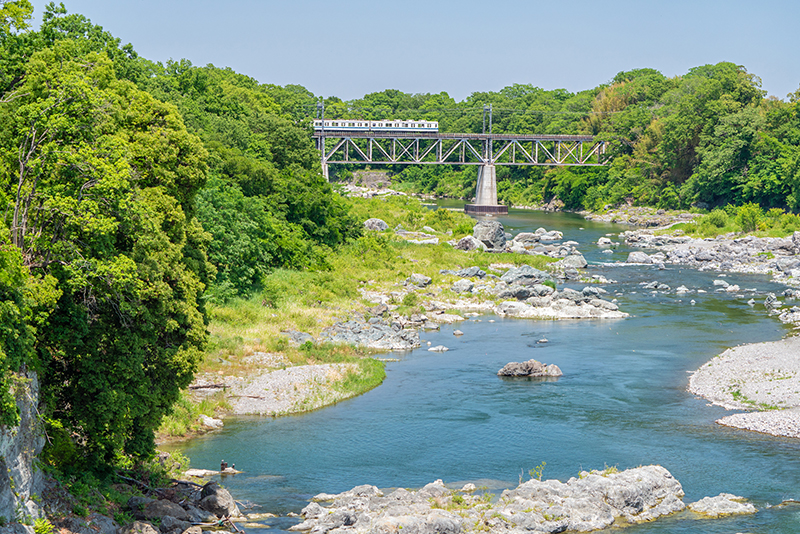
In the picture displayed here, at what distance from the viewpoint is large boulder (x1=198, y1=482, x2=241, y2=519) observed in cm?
2497

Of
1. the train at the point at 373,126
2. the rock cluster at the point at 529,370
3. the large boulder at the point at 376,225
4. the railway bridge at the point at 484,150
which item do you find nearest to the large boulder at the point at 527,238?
the large boulder at the point at 376,225

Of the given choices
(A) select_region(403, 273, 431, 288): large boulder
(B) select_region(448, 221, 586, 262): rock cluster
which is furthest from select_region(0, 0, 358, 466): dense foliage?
(B) select_region(448, 221, 586, 262): rock cluster

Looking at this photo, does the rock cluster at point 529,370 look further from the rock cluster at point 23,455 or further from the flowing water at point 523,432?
the rock cluster at point 23,455

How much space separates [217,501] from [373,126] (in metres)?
118

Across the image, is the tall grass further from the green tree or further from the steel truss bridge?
the green tree

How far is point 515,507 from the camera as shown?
25562 millimetres

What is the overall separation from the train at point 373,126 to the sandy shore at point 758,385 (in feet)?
322

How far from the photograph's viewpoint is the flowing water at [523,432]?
29078 millimetres

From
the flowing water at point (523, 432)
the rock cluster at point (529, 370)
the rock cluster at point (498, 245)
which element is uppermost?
the rock cluster at point (498, 245)

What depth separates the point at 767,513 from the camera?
26.2 m

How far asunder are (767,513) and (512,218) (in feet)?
339

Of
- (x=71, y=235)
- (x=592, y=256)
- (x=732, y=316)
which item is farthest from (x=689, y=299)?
(x=71, y=235)

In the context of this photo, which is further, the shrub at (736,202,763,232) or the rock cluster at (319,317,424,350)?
the shrub at (736,202,763,232)

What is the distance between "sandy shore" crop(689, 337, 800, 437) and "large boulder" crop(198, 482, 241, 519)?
21355mm
